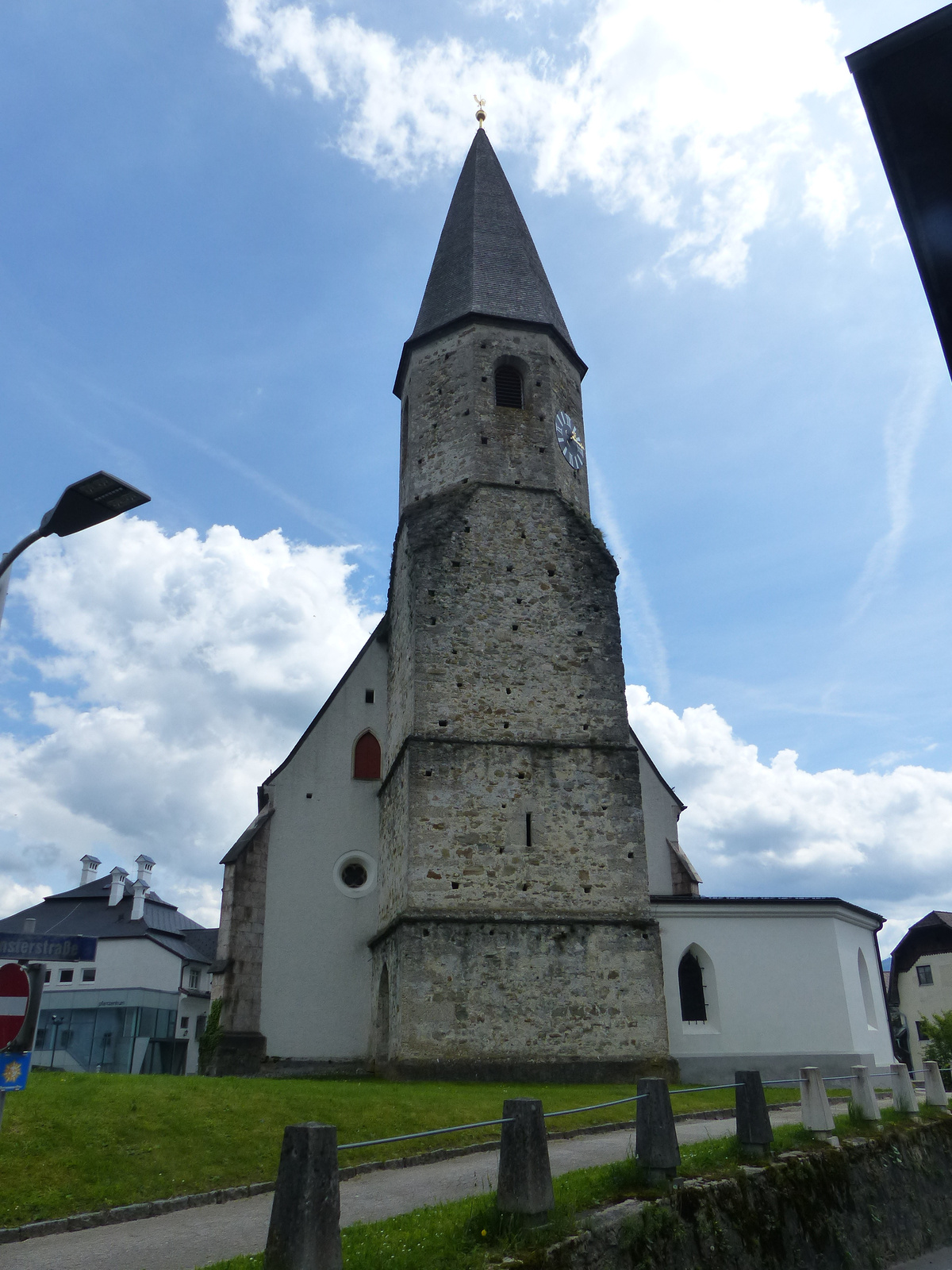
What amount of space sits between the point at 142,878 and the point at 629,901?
38.2 m

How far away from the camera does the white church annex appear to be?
18.1 metres

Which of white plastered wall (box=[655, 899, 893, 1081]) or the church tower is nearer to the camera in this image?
the church tower

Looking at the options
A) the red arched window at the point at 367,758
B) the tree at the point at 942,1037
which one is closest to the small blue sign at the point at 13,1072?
the red arched window at the point at 367,758

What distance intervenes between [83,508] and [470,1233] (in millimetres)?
6392

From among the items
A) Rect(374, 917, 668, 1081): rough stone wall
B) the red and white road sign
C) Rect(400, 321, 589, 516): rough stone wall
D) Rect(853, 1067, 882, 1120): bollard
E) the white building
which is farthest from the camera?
the white building

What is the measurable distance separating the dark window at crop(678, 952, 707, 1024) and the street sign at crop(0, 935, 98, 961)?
1572cm

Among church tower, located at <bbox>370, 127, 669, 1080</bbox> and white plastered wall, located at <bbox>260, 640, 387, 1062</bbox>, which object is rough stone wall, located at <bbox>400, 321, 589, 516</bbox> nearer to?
church tower, located at <bbox>370, 127, 669, 1080</bbox>

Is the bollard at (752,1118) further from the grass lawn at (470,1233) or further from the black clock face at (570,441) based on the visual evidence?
the black clock face at (570,441)

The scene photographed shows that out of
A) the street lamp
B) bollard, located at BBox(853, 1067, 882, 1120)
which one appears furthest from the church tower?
the street lamp

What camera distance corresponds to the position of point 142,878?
4994 cm

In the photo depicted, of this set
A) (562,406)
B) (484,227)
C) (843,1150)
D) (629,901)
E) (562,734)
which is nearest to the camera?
(843,1150)

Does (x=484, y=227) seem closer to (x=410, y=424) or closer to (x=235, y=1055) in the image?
(x=410, y=424)

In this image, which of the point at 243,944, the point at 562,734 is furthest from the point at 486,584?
the point at 243,944

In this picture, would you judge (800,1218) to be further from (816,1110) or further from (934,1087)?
(934,1087)
